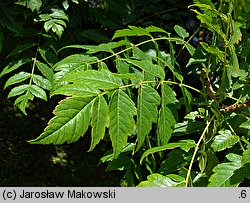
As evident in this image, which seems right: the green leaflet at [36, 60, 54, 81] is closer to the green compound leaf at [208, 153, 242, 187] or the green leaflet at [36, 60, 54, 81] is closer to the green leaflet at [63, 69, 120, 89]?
the green leaflet at [63, 69, 120, 89]

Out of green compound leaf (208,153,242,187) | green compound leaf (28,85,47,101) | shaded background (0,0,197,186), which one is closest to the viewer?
green compound leaf (208,153,242,187)

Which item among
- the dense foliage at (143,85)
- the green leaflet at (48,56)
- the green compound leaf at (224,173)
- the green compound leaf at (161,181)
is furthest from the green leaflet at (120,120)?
the green leaflet at (48,56)

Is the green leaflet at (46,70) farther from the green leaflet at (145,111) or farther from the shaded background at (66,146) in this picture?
the green leaflet at (145,111)

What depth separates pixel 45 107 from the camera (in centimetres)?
416

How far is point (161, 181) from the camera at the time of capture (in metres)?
1.34

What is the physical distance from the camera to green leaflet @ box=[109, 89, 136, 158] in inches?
54.3

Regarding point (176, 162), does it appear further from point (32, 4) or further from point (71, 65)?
point (32, 4)

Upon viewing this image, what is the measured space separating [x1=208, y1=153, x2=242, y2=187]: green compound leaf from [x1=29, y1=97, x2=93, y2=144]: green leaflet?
43 centimetres

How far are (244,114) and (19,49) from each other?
3.62ft

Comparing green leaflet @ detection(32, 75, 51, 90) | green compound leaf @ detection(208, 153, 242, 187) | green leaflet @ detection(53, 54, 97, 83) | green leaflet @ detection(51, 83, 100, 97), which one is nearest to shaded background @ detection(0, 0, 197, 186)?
green leaflet @ detection(32, 75, 51, 90)

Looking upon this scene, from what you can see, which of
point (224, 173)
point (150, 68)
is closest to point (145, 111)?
point (150, 68)

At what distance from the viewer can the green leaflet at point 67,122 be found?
130cm

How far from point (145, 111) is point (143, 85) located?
11cm

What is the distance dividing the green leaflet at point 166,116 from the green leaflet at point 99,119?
0.28 metres
